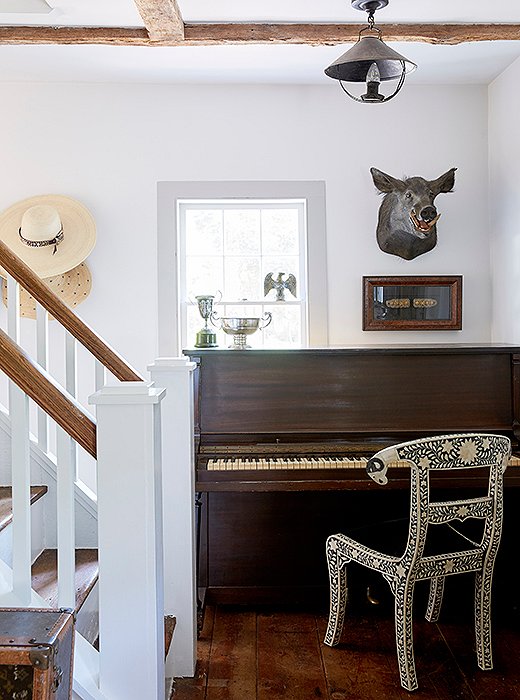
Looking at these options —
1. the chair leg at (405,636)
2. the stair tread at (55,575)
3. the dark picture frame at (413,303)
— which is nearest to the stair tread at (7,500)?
the stair tread at (55,575)

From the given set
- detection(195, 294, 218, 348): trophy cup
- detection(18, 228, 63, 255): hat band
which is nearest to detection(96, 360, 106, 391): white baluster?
detection(195, 294, 218, 348): trophy cup

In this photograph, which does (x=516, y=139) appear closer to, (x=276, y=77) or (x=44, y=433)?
(x=276, y=77)

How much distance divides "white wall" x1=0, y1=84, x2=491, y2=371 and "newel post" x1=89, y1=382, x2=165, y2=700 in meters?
2.33

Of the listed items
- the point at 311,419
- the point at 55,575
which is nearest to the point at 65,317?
the point at 55,575

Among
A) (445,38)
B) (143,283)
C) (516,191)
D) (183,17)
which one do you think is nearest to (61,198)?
(143,283)

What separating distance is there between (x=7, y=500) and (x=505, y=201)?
2.86 metres

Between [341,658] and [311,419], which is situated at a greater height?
[311,419]

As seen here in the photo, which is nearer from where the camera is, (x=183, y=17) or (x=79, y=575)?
(x=79, y=575)

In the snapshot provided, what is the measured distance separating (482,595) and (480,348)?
1.12m

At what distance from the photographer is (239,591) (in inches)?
129

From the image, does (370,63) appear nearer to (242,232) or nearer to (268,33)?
(268,33)

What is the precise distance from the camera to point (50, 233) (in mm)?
3729

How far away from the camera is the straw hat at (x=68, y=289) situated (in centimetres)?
387

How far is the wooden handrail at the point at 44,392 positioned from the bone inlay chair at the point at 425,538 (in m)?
1.17
